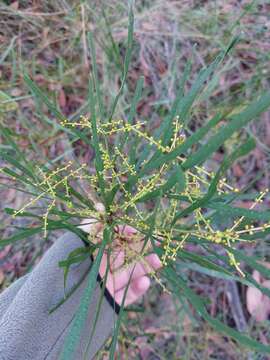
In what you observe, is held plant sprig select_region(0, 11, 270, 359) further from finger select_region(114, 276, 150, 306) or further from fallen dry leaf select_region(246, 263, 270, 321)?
fallen dry leaf select_region(246, 263, 270, 321)

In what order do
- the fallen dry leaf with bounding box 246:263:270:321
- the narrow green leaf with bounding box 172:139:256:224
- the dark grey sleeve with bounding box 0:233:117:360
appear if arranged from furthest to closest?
1. the fallen dry leaf with bounding box 246:263:270:321
2. the dark grey sleeve with bounding box 0:233:117:360
3. the narrow green leaf with bounding box 172:139:256:224

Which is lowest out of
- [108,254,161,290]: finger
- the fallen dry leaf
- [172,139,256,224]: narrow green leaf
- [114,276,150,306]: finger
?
the fallen dry leaf

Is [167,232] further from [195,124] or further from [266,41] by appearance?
[266,41]

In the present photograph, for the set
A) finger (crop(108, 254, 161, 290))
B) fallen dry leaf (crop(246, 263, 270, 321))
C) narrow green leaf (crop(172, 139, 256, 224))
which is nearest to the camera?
narrow green leaf (crop(172, 139, 256, 224))

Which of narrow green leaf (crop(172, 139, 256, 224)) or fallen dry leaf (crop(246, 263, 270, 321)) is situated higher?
narrow green leaf (crop(172, 139, 256, 224))

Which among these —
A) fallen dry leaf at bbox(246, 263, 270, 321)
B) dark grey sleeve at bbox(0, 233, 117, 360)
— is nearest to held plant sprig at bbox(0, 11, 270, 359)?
dark grey sleeve at bbox(0, 233, 117, 360)

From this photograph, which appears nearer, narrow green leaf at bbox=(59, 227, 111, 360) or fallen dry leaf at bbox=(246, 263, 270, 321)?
narrow green leaf at bbox=(59, 227, 111, 360)

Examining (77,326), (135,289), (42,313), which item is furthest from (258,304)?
(77,326)

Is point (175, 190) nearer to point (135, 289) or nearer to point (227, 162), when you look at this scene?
point (227, 162)
